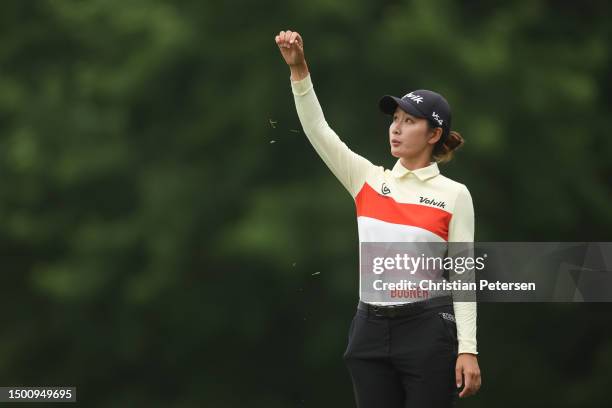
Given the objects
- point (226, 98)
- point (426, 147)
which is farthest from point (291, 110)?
point (426, 147)

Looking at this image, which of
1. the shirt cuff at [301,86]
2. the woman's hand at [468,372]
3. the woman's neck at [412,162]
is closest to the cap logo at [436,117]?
the woman's neck at [412,162]

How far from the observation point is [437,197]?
3.45m

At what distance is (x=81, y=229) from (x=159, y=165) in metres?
0.86

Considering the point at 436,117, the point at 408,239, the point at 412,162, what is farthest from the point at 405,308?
the point at 436,117

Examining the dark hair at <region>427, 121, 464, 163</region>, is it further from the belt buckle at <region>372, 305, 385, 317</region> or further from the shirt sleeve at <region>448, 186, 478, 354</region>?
the belt buckle at <region>372, 305, 385, 317</region>

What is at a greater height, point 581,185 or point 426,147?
point 581,185

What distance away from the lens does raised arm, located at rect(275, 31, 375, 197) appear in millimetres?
3475

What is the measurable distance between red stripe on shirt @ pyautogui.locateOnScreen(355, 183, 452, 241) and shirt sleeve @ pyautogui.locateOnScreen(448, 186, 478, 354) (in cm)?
3

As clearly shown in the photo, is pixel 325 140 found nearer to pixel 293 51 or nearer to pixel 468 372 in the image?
pixel 293 51

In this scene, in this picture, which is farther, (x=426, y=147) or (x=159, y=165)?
(x=159, y=165)

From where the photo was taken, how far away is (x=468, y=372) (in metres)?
3.35

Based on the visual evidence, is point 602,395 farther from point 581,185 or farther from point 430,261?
point 430,261

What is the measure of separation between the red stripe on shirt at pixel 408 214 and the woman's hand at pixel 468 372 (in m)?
0.32

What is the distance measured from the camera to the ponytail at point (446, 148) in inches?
142
